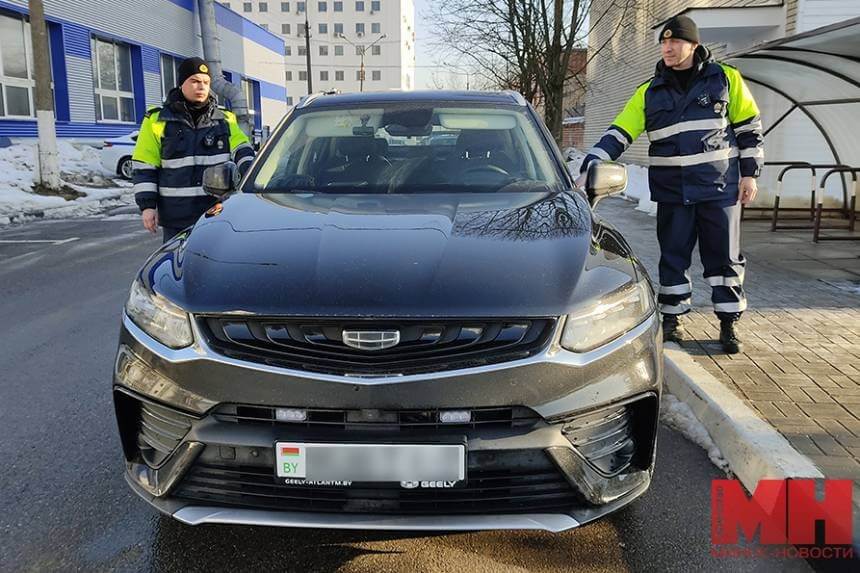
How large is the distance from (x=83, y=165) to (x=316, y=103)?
1818cm

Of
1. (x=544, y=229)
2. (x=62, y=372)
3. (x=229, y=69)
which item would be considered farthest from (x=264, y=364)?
(x=229, y=69)

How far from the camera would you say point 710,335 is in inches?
197

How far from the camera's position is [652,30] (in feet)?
42.7

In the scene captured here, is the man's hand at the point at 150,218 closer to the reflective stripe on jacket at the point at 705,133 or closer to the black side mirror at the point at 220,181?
the black side mirror at the point at 220,181

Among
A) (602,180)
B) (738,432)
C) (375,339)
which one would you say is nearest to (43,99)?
(602,180)

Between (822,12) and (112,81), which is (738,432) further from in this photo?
(112,81)

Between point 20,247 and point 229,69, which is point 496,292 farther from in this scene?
point 229,69

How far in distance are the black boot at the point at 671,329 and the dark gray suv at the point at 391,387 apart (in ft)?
7.90

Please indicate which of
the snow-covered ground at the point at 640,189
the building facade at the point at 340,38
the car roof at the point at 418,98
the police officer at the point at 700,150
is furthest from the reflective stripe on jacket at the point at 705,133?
the building facade at the point at 340,38

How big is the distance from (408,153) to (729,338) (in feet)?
7.87

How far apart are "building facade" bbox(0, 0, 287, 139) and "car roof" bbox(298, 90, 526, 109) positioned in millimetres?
18549

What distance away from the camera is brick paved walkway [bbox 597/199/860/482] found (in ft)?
11.1

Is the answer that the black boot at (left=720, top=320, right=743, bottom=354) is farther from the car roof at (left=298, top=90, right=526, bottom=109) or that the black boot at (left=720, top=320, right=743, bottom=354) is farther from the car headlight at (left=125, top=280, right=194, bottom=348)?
the car headlight at (left=125, top=280, right=194, bottom=348)

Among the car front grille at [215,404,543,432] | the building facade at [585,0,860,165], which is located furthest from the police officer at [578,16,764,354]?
the building facade at [585,0,860,165]
